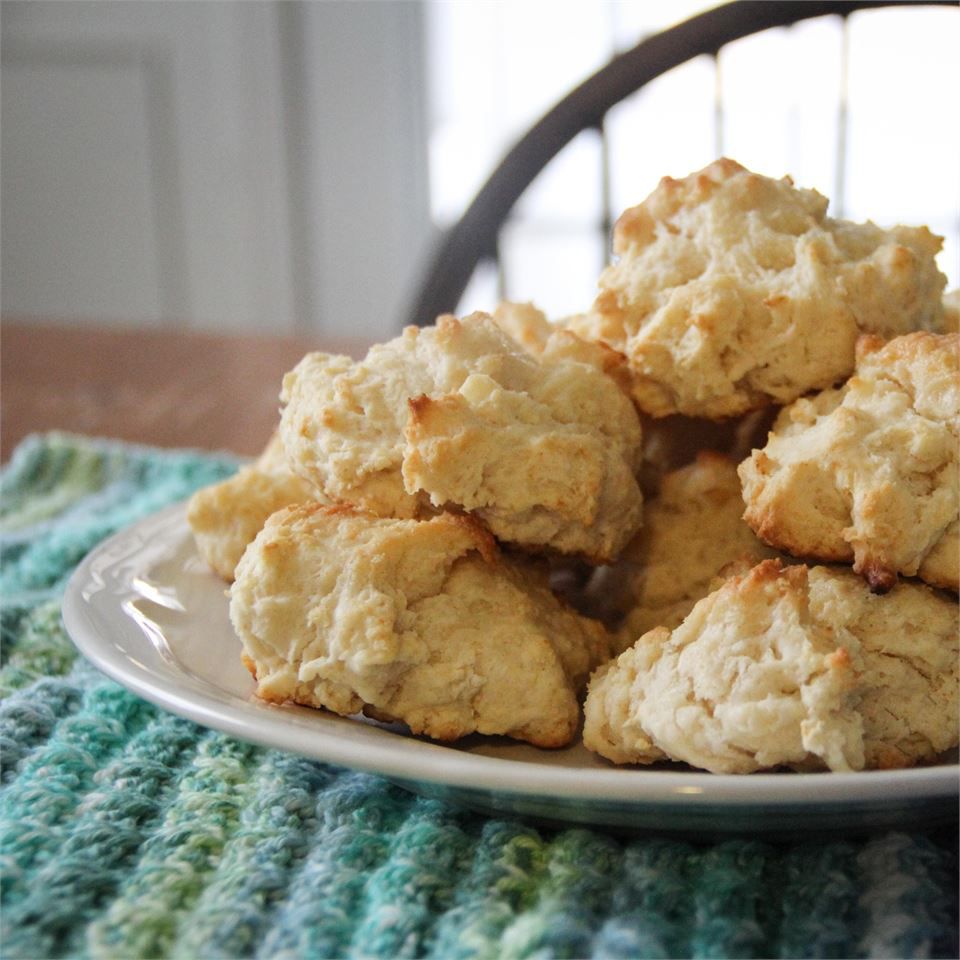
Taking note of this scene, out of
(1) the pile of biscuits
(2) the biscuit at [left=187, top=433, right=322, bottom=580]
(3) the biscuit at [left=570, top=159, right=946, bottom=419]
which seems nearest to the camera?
(1) the pile of biscuits

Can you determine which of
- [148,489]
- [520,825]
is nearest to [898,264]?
[520,825]

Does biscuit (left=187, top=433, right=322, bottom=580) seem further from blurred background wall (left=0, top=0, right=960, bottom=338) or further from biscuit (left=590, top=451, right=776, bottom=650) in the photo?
blurred background wall (left=0, top=0, right=960, bottom=338)

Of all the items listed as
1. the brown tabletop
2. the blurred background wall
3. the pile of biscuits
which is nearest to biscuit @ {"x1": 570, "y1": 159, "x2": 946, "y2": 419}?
the pile of biscuits

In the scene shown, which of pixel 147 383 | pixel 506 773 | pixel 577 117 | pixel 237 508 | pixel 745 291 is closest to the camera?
pixel 506 773

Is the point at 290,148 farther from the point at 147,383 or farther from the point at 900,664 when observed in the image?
the point at 900,664

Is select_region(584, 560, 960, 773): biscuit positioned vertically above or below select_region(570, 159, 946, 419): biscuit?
below

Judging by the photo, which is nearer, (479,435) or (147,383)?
(479,435)

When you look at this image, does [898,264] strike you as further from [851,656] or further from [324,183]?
[324,183]

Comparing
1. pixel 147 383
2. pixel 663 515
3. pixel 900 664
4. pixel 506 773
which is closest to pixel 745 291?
pixel 663 515
